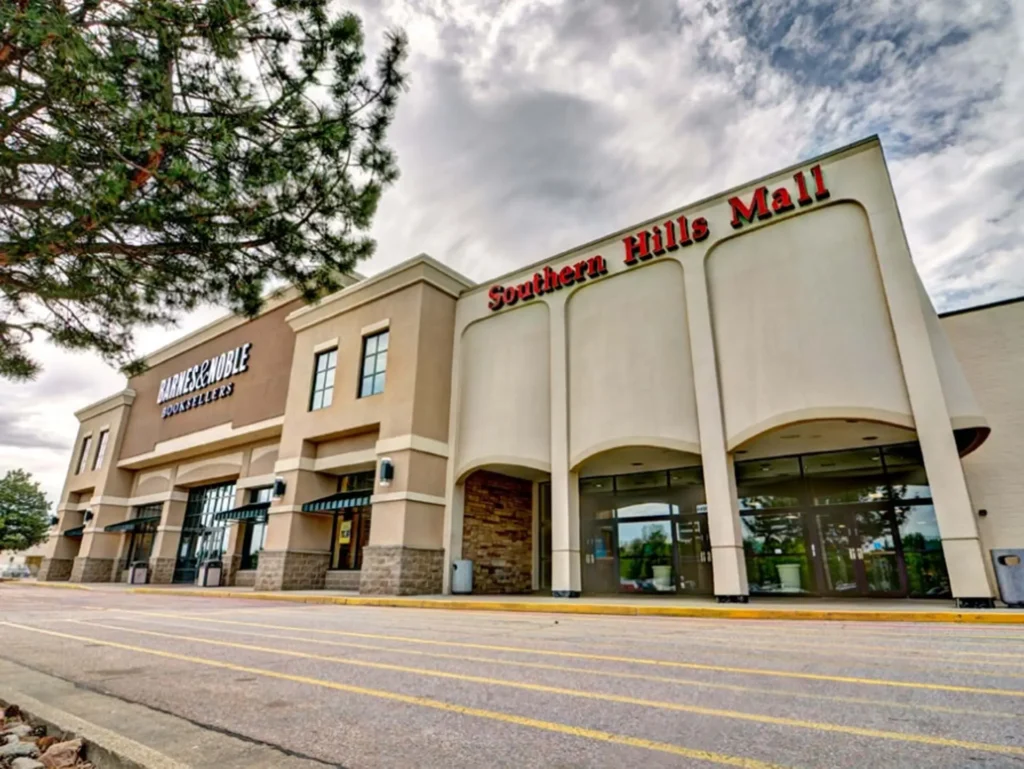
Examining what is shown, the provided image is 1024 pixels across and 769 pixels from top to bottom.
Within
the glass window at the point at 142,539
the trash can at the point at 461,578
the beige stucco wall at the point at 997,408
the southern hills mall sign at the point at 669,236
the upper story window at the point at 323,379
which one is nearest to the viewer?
the beige stucco wall at the point at 997,408

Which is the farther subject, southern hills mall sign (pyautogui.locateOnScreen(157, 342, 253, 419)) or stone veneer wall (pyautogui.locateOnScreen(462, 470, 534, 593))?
southern hills mall sign (pyautogui.locateOnScreen(157, 342, 253, 419))

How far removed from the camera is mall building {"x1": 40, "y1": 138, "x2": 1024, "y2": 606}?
10430 millimetres

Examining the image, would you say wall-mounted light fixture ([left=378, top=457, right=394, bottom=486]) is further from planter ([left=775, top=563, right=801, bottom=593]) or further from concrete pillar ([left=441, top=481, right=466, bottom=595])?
planter ([left=775, top=563, right=801, bottom=593])

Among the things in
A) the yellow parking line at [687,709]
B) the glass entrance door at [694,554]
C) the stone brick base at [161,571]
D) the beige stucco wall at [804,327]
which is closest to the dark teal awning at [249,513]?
the stone brick base at [161,571]

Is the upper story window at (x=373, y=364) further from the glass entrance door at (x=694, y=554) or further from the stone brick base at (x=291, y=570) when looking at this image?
the glass entrance door at (x=694, y=554)

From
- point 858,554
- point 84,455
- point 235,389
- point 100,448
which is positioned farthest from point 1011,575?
point 84,455

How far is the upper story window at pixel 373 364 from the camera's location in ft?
54.6

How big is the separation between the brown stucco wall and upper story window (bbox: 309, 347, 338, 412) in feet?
7.53

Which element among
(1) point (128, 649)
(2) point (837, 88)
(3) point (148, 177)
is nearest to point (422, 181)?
(3) point (148, 177)

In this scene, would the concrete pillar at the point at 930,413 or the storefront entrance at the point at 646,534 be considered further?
the storefront entrance at the point at 646,534

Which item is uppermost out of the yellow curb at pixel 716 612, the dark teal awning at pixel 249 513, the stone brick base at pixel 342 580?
the dark teal awning at pixel 249 513

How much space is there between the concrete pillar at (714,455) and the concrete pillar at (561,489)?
10.4ft

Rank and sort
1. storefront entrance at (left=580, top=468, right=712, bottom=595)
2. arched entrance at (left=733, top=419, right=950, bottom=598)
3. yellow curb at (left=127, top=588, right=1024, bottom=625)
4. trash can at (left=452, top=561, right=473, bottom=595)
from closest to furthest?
1. yellow curb at (left=127, top=588, right=1024, bottom=625)
2. arched entrance at (left=733, top=419, right=950, bottom=598)
3. storefront entrance at (left=580, top=468, right=712, bottom=595)
4. trash can at (left=452, top=561, right=473, bottom=595)

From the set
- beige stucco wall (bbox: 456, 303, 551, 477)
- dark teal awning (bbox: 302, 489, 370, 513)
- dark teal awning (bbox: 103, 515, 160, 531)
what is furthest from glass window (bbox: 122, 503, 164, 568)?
beige stucco wall (bbox: 456, 303, 551, 477)
